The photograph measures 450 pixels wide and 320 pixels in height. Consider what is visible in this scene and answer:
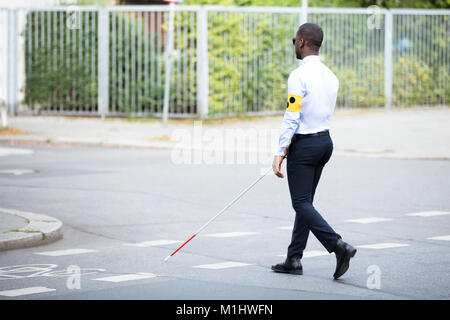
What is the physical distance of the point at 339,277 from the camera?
24.7 feet

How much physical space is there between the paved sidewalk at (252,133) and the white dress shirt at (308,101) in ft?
33.7

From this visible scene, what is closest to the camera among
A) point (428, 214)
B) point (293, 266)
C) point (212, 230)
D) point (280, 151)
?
point (280, 151)

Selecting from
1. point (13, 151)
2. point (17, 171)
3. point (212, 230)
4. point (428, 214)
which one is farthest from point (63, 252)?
point (13, 151)

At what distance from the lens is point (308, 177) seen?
25.0 feet

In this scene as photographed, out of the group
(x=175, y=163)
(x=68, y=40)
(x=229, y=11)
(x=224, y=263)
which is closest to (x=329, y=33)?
(x=229, y=11)

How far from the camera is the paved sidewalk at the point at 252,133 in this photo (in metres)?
18.8

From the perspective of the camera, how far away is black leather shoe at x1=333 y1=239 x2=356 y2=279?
7371 mm

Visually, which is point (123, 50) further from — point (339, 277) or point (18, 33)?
point (339, 277)

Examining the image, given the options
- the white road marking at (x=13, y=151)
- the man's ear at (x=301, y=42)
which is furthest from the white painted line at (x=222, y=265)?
the white road marking at (x=13, y=151)

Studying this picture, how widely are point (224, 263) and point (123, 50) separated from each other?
16.4 m

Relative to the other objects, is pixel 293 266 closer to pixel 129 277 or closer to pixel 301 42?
pixel 129 277

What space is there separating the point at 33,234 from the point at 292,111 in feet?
10.5

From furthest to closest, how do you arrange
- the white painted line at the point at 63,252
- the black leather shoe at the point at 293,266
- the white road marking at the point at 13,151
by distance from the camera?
the white road marking at the point at 13,151 < the white painted line at the point at 63,252 < the black leather shoe at the point at 293,266

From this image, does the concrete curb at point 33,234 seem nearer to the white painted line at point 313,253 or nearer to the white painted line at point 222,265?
the white painted line at point 222,265
